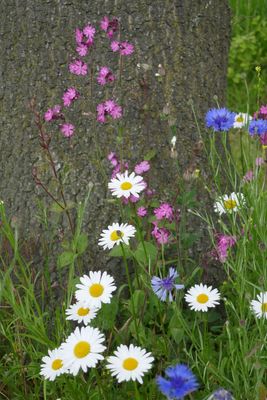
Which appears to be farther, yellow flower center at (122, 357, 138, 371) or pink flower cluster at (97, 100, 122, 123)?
pink flower cluster at (97, 100, 122, 123)

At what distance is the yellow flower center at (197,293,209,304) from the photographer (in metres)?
1.91

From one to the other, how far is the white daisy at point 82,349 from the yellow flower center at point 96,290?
167mm

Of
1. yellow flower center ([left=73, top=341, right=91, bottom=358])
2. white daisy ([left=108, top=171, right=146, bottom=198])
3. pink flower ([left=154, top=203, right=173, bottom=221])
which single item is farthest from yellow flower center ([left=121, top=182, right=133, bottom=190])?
yellow flower center ([left=73, top=341, right=91, bottom=358])

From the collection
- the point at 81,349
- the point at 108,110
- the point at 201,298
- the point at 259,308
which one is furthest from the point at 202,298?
the point at 108,110

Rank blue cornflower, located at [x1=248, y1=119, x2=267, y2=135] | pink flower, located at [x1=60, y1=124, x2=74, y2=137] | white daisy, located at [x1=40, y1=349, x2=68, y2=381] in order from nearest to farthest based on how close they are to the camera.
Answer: white daisy, located at [x1=40, y1=349, x2=68, y2=381] → blue cornflower, located at [x1=248, y1=119, x2=267, y2=135] → pink flower, located at [x1=60, y1=124, x2=74, y2=137]

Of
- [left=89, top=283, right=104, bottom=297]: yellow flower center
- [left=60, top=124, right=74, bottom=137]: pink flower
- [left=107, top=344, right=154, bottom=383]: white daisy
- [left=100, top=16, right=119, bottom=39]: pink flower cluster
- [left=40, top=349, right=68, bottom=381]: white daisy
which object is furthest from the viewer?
[left=60, top=124, right=74, bottom=137]: pink flower

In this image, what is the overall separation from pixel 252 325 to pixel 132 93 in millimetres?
824

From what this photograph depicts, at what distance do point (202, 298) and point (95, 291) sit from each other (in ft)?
0.92

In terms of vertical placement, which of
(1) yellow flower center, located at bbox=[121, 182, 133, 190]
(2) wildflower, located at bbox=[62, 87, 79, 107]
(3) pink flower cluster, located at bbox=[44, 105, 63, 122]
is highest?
(2) wildflower, located at bbox=[62, 87, 79, 107]

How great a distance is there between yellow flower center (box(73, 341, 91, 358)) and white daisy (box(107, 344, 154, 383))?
0.25 feet

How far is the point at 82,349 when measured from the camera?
1642 millimetres

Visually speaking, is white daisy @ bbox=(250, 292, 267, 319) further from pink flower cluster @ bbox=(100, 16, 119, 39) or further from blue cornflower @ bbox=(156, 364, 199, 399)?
pink flower cluster @ bbox=(100, 16, 119, 39)

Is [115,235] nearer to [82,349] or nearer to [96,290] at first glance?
[96,290]

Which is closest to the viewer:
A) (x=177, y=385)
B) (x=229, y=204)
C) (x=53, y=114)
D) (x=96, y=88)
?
(x=177, y=385)
